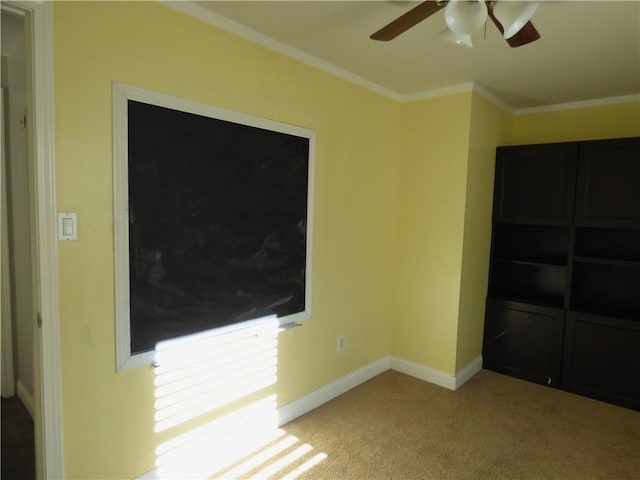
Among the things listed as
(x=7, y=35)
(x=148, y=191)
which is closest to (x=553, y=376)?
(x=148, y=191)

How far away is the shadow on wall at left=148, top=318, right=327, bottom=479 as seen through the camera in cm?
202

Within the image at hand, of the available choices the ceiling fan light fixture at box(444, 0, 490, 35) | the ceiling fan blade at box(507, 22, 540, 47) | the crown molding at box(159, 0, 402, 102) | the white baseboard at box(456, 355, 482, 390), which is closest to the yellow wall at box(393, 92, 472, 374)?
the white baseboard at box(456, 355, 482, 390)

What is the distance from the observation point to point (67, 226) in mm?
1629

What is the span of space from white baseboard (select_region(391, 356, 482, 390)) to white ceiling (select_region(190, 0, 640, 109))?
2.28 m

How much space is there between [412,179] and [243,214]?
1703 mm

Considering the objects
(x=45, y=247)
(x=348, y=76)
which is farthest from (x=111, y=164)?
(x=348, y=76)

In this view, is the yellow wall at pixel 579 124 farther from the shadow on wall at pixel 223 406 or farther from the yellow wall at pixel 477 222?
the shadow on wall at pixel 223 406

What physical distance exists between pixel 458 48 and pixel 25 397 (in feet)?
11.9

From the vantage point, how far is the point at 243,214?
88.5 inches

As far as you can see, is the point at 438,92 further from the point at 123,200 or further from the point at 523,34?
the point at 123,200

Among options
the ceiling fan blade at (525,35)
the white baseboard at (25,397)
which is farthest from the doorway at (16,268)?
the ceiling fan blade at (525,35)

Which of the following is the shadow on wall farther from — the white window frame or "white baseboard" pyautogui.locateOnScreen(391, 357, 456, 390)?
"white baseboard" pyautogui.locateOnScreen(391, 357, 456, 390)

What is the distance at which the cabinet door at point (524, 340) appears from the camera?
10.6 ft

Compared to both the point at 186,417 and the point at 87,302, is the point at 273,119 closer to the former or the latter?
the point at 87,302
